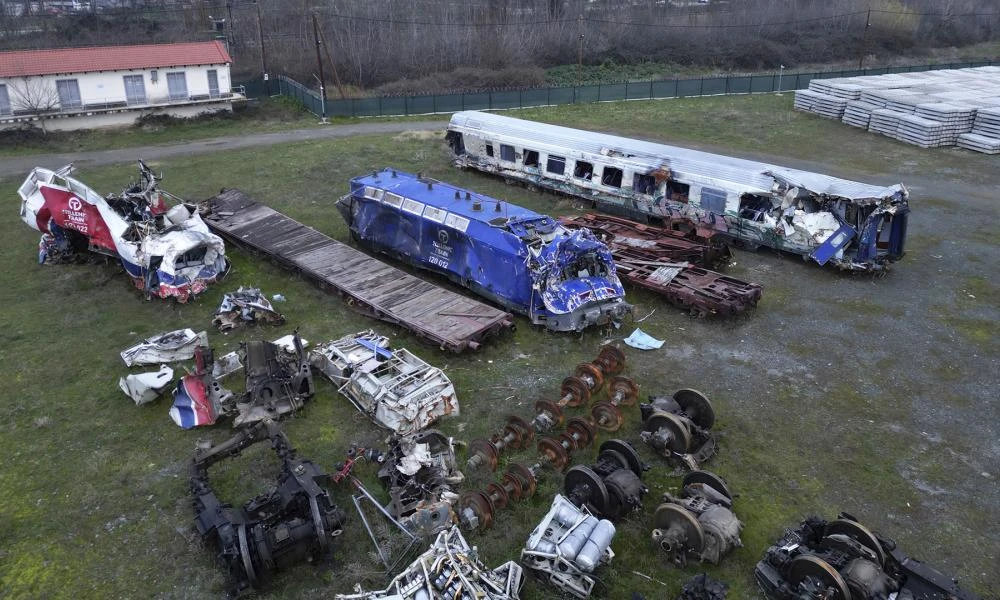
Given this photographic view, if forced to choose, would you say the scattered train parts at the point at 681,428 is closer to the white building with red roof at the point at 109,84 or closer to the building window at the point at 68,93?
the white building with red roof at the point at 109,84

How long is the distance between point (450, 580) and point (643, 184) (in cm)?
1662

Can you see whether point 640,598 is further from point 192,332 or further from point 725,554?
point 192,332

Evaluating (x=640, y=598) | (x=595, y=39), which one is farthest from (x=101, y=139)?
(x=595, y=39)

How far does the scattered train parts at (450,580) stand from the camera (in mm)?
7992

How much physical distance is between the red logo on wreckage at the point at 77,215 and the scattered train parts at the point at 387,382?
8365 millimetres

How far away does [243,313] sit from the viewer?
1531 centimetres

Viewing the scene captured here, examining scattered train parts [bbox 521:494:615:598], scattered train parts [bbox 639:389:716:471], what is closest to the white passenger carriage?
scattered train parts [bbox 639:389:716:471]

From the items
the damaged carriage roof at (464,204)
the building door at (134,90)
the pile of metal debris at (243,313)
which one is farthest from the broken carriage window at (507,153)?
the building door at (134,90)

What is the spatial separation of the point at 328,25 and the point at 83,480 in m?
48.7

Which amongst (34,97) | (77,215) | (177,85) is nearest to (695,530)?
(77,215)

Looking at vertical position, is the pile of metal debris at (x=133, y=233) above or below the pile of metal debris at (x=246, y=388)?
above

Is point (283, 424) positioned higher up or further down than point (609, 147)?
further down

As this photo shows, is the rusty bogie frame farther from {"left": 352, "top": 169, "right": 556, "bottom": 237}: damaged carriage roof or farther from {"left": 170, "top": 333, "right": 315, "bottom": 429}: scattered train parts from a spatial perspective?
{"left": 352, "top": 169, "right": 556, "bottom": 237}: damaged carriage roof

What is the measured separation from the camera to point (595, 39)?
5925 cm
